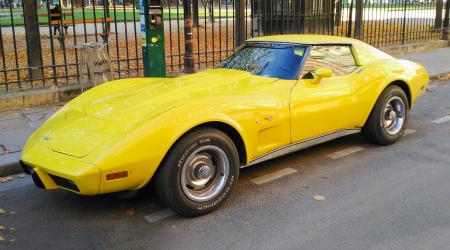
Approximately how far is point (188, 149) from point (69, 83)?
5492 millimetres

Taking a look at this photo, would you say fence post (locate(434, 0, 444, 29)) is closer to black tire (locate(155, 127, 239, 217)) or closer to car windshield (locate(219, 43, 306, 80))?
car windshield (locate(219, 43, 306, 80))

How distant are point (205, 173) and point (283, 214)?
2.50 ft

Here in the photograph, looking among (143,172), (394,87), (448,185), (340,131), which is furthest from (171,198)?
(394,87)

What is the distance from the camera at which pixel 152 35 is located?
7188 mm

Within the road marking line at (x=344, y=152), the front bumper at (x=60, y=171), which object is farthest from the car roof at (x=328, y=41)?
the front bumper at (x=60, y=171)

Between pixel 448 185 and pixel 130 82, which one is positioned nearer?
pixel 448 185

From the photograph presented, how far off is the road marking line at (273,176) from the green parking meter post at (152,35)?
319 centimetres

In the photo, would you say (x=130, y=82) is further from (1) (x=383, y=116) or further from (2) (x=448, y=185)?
(2) (x=448, y=185)

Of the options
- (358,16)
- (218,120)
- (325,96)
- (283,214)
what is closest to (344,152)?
(325,96)

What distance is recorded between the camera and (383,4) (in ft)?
46.8

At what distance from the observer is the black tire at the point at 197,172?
3.77 meters

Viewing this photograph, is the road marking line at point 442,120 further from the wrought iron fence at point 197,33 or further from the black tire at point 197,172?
the wrought iron fence at point 197,33

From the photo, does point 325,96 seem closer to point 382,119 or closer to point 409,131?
point 382,119

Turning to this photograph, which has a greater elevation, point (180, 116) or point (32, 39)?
point (32, 39)
